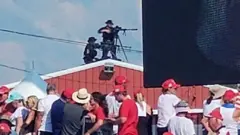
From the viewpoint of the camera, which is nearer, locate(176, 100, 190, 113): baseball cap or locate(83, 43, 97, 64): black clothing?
locate(176, 100, 190, 113): baseball cap

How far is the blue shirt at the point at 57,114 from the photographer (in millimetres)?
9453

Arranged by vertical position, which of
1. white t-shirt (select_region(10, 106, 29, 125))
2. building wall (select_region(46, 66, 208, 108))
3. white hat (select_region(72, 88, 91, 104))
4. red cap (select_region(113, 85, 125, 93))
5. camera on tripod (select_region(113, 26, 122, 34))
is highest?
camera on tripod (select_region(113, 26, 122, 34))

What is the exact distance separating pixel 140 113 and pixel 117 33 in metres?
12.1

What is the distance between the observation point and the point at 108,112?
33.0ft

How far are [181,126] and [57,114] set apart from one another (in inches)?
76.9

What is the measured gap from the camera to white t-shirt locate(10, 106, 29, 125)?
33.8ft

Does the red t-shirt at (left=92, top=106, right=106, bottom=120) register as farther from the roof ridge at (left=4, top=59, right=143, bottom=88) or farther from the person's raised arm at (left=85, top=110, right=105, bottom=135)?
the roof ridge at (left=4, top=59, right=143, bottom=88)

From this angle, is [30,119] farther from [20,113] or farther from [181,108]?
[181,108]

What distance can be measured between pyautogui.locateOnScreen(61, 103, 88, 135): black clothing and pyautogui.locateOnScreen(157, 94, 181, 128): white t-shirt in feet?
3.51

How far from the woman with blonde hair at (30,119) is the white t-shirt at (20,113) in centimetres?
14

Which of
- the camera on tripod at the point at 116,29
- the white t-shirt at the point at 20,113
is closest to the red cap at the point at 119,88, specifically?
the white t-shirt at the point at 20,113

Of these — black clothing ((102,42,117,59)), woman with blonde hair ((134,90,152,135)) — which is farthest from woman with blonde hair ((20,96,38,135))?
black clothing ((102,42,117,59))

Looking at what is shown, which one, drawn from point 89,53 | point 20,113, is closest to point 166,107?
point 20,113

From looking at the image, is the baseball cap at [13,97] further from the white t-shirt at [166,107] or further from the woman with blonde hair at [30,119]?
the white t-shirt at [166,107]
